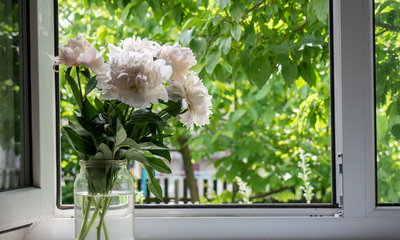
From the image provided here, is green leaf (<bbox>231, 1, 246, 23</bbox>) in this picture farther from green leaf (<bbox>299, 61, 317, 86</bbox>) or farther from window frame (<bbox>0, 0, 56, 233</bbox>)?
window frame (<bbox>0, 0, 56, 233</bbox>)

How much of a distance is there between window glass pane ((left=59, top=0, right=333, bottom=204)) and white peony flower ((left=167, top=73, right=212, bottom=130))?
0.19ft

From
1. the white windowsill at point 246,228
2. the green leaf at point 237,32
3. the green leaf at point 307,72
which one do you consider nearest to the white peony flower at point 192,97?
the white windowsill at point 246,228

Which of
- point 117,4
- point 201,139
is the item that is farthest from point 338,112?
point 201,139

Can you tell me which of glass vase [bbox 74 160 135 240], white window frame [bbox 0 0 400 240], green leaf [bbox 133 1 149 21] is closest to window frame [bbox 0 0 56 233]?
white window frame [bbox 0 0 400 240]

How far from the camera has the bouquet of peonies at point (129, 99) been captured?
50cm

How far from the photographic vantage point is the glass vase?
1.88 ft

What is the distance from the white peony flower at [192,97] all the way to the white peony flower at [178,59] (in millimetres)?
13

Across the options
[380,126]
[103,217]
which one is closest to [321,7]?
[380,126]

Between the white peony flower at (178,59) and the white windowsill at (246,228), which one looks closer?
the white peony flower at (178,59)

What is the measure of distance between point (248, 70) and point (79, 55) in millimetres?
600

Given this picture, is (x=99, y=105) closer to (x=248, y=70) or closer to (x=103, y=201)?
(x=103, y=201)

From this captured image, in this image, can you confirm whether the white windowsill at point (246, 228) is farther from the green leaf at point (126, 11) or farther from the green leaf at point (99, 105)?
the green leaf at point (126, 11)

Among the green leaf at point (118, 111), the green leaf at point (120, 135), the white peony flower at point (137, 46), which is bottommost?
the green leaf at point (120, 135)

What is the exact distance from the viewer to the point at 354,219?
744 mm
